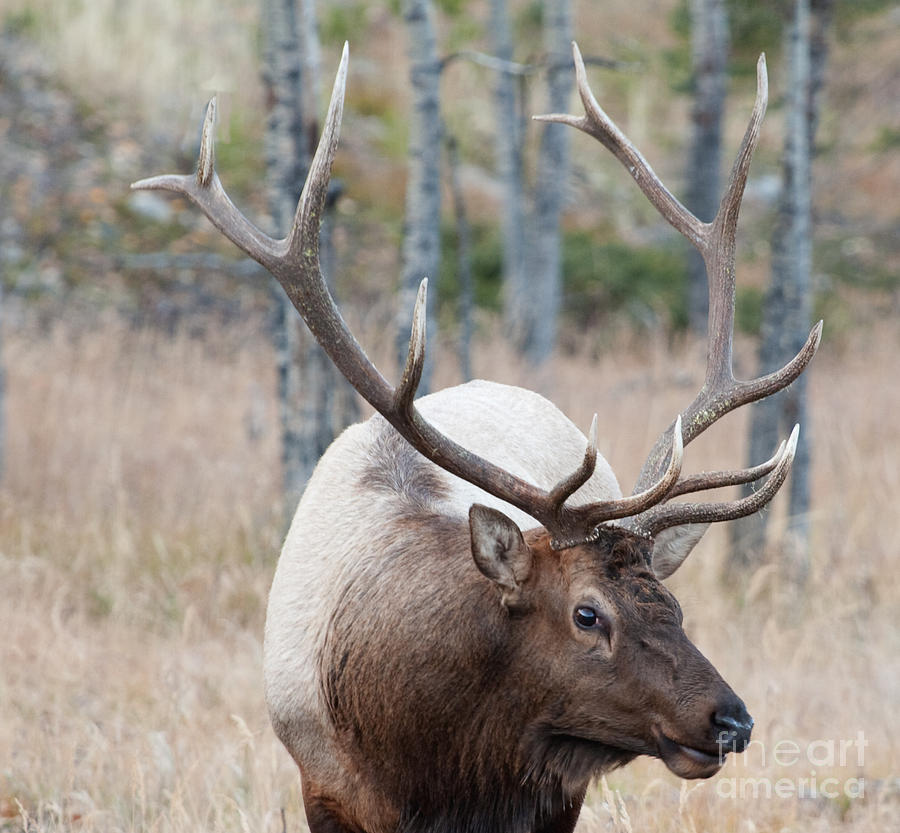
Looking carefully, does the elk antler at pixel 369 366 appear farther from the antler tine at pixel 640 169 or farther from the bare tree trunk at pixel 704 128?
the bare tree trunk at pixel 704 128

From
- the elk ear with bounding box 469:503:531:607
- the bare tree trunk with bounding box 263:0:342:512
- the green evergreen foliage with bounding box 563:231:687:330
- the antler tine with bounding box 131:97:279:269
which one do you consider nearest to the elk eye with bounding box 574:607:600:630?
the elk ear with bounding box 469:503:531:607

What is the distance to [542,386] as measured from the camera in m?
8.28

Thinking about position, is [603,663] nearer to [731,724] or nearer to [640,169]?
[731,724]

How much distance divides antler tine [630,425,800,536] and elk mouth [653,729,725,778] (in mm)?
510

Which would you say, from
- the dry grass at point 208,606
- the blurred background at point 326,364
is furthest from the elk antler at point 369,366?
the blurred background at point 326,364

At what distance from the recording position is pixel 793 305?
21.2ft

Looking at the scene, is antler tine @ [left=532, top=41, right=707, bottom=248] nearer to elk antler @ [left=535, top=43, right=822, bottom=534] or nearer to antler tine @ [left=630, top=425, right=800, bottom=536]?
elk antler @ [left=535, top=43, right=822, bottom=534]

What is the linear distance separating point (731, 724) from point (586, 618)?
0.39 metres

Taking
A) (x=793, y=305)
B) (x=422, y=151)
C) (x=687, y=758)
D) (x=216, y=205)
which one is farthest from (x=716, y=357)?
(x=793, y=305)

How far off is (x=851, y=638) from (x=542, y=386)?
3041 millimetres

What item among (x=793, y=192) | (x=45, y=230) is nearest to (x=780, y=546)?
(x=793, y=192)

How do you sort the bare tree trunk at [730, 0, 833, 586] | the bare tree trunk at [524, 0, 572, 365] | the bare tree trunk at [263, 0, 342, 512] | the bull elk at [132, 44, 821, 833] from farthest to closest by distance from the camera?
the bare tree trunk at [524, 0, 572, 365] → the bare tree trunk at [730, 0, 833, 586] → the bare tree trunk at [263, 0, 342, 512] → the bull elk at [132, 44, 821, 833]

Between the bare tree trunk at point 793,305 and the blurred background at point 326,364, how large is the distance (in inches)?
0.8
